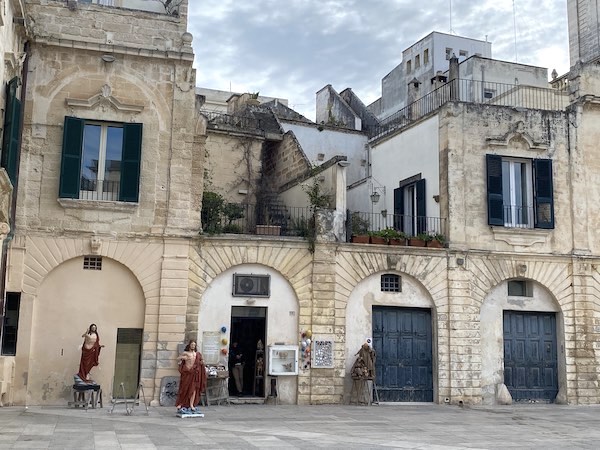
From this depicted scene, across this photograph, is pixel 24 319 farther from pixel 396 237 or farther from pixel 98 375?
pixel 396 237

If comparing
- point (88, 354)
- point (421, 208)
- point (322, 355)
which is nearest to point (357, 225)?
point (421, 208)

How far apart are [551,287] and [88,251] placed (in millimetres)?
13121

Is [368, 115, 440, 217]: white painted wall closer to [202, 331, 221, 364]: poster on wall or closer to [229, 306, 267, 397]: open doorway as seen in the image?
[229, 306, 267, 397]: open doorway

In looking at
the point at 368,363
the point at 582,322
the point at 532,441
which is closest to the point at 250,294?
the point at 368,363

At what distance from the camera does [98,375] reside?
17516mm

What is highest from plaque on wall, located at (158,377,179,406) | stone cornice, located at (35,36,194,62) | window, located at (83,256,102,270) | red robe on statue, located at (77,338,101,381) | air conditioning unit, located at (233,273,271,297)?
stone cornice, located at (35,36,194,62)

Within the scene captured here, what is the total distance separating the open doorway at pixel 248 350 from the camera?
61.9 ft

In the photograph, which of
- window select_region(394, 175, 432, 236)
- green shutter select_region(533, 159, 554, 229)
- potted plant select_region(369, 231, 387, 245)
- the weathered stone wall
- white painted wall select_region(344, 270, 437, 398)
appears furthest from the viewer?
the weathered stone wall

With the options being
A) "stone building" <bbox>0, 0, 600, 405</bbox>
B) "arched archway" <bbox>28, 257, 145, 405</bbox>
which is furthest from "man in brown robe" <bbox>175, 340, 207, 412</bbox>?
"arched archway" <bbox>28, 257, 145, 405</bbox>

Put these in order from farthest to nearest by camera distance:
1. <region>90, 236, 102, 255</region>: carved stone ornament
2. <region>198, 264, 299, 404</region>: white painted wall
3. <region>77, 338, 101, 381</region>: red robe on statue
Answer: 1. <region>198, 264, 299, 404</region>: white painted wall
2. <region>90, 236, 102, 255</region>: carved stone ornament
3. <region>77, 338, 101, 381</region>: red robe on statue

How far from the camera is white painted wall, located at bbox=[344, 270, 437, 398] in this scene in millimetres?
19125

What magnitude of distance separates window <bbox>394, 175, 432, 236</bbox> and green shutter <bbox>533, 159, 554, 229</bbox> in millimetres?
3329

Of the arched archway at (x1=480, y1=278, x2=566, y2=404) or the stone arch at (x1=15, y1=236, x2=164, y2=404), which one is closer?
the stone arch at (x1=15, y1=236, x2=164, y2=404)

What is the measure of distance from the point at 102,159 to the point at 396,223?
31.6 ft
